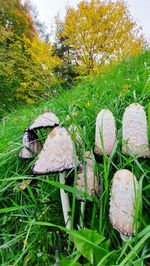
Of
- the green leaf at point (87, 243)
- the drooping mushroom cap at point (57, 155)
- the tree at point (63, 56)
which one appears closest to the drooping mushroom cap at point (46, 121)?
the drooping mushroom cap at point (57, 155)

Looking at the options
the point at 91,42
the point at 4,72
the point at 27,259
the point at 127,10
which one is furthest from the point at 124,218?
the point at 127,10

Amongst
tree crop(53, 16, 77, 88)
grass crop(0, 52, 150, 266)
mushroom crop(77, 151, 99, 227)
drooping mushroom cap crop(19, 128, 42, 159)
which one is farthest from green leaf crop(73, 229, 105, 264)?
tree crop(53, 16, 77, 88)

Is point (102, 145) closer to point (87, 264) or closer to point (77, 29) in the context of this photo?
point (87, 264)

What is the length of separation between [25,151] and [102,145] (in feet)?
1.53

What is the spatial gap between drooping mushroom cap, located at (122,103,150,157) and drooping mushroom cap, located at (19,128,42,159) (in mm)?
468

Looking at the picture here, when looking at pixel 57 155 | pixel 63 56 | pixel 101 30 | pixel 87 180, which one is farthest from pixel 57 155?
pixel 63 56

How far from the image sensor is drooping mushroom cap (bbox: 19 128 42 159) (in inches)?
49.0

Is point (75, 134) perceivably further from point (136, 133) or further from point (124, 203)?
point (124, 203)

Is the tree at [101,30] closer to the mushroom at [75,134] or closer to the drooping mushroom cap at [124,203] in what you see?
the mushroom at [75,134]

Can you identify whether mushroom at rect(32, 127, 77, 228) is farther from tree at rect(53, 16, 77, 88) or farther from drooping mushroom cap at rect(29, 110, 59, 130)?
tree at rect(53, 16, 77, 88)

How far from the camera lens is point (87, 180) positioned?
93 centimetres

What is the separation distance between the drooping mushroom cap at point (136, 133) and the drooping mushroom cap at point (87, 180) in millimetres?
137

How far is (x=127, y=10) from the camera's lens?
1123 cm

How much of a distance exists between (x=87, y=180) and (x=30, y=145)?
411 mm
